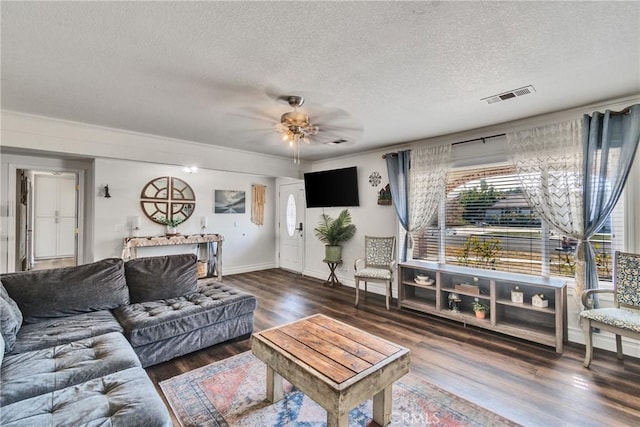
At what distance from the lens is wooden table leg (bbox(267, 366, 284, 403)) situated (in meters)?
2.01

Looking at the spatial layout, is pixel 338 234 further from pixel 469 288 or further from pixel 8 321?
pixel 8 321

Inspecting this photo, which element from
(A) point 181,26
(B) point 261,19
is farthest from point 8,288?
(B) point 261,19

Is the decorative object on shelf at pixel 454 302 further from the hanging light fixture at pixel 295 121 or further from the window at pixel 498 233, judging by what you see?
the hanging light fixture at pixel 295 121

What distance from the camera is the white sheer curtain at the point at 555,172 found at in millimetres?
2875

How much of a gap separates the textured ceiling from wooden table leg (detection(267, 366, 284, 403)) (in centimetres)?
223

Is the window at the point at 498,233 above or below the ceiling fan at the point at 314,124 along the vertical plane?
below

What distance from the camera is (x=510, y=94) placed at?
2582mm

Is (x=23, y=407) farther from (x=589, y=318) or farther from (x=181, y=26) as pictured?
(x=589, y=318)

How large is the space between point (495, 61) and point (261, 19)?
5.38 feet

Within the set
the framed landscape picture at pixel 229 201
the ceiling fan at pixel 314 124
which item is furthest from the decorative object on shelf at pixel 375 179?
the framed landscape picture at pixel 229 201

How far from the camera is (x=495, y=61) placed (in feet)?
6.66

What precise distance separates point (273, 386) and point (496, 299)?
2.62 m

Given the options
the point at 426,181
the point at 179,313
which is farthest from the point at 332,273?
the point at 179,313

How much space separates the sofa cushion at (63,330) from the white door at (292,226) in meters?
4.08
